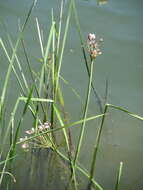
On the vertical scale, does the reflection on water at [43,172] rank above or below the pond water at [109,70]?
below

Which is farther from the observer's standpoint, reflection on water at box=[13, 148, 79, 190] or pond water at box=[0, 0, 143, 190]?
pond water at box=[0, 0, 143, 190]

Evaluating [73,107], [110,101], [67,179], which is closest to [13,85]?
[73,107]

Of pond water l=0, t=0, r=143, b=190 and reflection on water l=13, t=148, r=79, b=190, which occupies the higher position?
pond water l=0, t=0, r=143, b=190

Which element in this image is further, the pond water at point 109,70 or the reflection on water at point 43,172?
the pond water at point 109,70

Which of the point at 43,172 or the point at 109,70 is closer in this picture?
the point at 43,172

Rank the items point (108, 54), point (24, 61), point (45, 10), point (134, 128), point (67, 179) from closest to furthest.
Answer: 1. point (67, 179)
2. point (134, 128)
3. point (24, 61)
4. point (108, 54)
5. point (45, 10)

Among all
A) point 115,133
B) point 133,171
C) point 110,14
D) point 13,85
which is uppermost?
point 110,14

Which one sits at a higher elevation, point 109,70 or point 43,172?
point 109,70

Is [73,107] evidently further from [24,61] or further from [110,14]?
[110,14]
